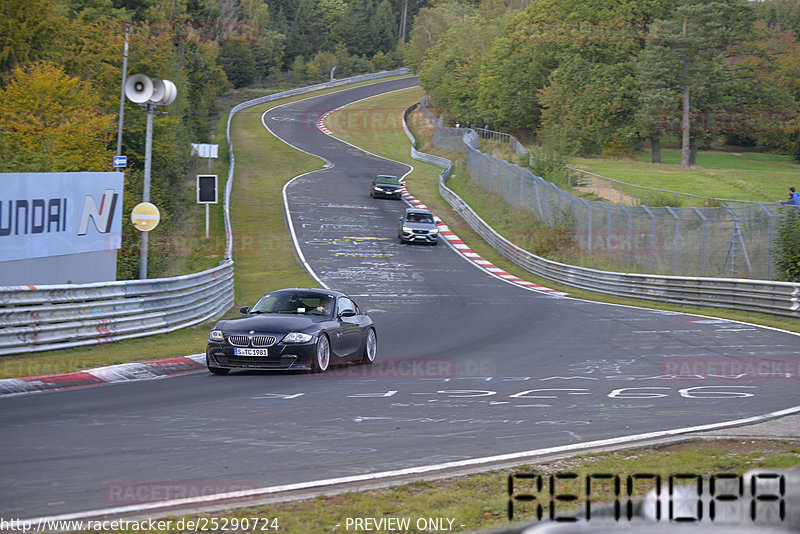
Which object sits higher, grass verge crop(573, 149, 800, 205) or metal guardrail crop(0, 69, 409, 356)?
grass verge crop(573, 149, 800, 205)

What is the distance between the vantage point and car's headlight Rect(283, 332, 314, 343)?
13.8 metres

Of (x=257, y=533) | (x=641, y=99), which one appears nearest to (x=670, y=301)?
(x=257, y=533)

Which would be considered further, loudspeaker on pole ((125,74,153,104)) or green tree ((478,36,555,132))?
green tree ((478,36,555,132))

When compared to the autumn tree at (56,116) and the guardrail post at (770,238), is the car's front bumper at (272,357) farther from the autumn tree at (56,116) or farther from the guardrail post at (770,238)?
the autumn tree at (56,116)

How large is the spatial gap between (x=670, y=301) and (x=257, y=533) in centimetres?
2579

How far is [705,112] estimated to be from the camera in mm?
74750

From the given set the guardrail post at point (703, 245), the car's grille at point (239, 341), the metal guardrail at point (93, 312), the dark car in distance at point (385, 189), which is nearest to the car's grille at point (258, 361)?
the car's grille at point (239, 341)

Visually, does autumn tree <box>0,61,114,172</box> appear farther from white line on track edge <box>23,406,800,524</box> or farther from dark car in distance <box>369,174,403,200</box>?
white line on track edge <box>23,406,800,524</box>

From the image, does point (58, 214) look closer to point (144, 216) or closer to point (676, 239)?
point (144, 216)

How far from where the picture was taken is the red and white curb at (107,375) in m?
11.8

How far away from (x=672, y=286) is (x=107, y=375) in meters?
20.9

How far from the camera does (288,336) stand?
1384 cm

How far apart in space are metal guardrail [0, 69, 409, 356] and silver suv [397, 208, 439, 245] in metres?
21.3

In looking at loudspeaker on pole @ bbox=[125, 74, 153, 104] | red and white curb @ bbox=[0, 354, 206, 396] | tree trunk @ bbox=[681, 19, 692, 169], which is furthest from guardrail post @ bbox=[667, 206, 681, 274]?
tree trunk @ bbox=[681, 19, 692, 169]
